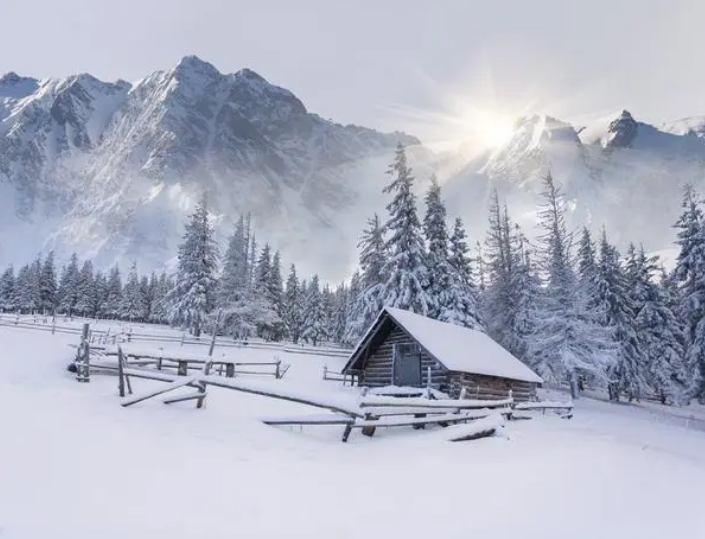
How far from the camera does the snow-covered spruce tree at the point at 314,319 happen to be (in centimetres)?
7462

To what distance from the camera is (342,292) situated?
90.0 m

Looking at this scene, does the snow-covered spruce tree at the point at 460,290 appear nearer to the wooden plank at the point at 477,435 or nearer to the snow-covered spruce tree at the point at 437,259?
the snow-covered spruce tree at the point at 437,259

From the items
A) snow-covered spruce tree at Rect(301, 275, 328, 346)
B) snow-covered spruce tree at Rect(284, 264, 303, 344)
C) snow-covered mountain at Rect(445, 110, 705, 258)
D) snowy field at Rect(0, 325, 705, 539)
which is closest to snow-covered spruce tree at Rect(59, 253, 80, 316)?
snow-covered spruce tree at Rect(284, 264, 303, 344)

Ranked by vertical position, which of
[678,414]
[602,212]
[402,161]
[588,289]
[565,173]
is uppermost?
[565,173]

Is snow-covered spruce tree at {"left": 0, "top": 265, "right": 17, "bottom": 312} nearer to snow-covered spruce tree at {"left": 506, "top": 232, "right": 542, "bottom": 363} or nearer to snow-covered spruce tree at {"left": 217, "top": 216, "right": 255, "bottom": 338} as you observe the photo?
snow-covered spruce tree at {"left": 217, "top": 216, "right": 255, "bottom": 338}

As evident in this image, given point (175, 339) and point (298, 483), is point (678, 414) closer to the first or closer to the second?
point (298, 483)

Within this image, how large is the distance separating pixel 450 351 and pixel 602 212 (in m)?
167

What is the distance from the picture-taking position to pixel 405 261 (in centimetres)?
3544

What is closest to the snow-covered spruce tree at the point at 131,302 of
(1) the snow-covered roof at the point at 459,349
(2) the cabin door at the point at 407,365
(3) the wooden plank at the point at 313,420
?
(2) the cabin door at the point at 407,365

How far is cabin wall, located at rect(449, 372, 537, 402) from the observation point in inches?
862

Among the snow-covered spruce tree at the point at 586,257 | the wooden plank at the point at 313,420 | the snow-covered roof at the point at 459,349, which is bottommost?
the wooden plank at the point at 313,420

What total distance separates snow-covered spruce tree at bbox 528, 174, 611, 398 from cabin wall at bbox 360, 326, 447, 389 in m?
17.1

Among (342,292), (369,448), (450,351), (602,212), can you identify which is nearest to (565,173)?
(602,212)

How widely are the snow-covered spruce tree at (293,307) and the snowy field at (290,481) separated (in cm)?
6268
